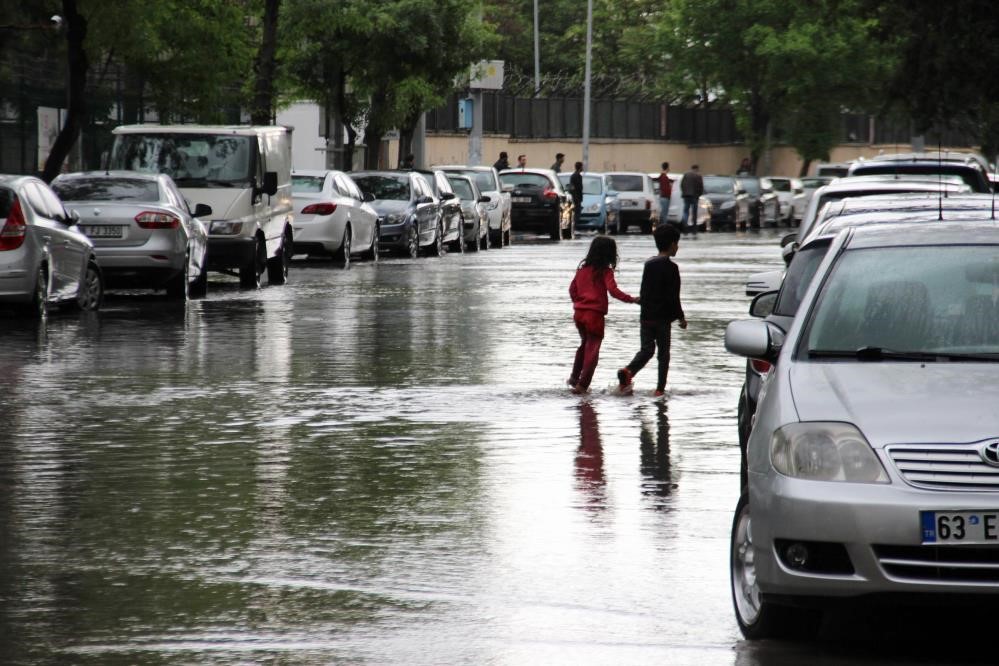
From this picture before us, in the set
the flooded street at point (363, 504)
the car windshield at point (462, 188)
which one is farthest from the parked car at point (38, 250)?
the car windshield at point (462, 188)

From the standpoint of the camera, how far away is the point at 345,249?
3472 cm

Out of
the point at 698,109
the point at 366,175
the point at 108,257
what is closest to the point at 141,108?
the point at 366,175

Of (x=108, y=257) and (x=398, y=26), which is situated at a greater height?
(x=398, y=26)

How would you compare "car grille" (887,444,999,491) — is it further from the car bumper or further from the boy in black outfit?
the boy in black outfit

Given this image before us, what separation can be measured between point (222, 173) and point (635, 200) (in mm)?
31501

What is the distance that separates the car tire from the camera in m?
6.93

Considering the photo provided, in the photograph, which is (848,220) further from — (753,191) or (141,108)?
(753,191)

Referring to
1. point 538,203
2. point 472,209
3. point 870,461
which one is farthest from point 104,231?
point 538,203

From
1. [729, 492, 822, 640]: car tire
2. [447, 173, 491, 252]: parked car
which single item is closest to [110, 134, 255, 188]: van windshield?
[447, 173, 491, 252]: parked car

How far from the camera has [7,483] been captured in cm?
1052

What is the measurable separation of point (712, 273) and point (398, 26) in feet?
51.1

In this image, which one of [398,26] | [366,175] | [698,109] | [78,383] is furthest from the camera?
[698,109]

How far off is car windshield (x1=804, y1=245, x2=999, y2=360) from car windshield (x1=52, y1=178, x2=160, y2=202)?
57.1ft

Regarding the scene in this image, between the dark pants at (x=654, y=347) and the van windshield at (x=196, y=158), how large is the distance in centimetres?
1333
